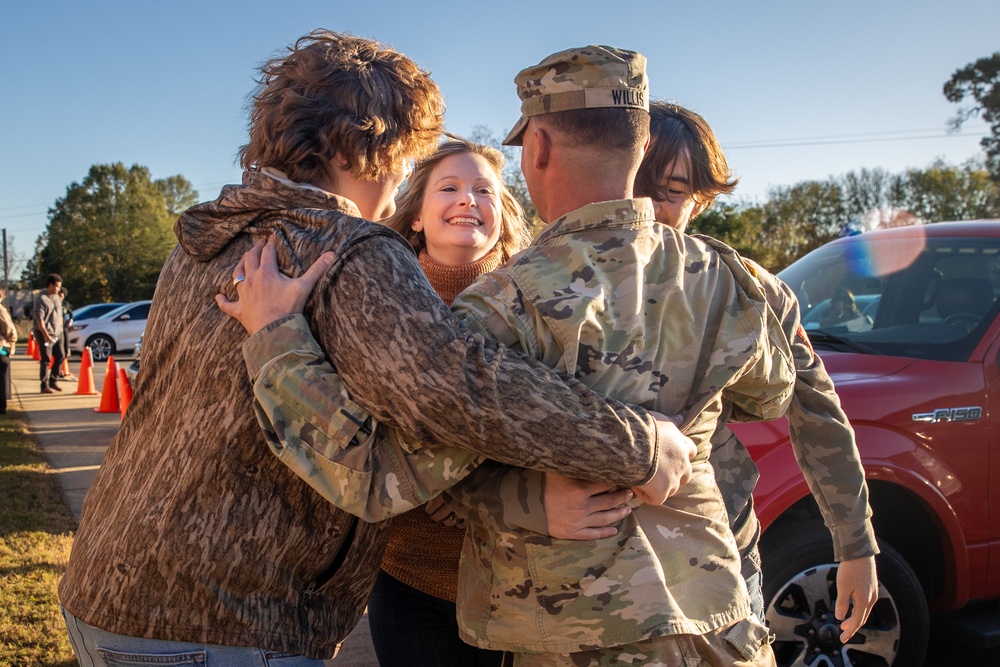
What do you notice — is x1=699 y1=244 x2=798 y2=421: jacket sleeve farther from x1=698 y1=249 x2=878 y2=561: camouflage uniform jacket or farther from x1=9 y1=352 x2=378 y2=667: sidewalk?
x1=9 y1=352 x2=378 y2=667: sidewalk

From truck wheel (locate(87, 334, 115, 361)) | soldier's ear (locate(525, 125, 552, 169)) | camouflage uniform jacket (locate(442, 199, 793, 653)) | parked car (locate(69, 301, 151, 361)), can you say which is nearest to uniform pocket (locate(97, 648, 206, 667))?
camouflage uniform jacket (locate(442, 199, 793, 653))

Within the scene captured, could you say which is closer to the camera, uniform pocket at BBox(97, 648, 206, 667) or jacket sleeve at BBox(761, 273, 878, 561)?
uniform pocket at BBox(97, 648, 206, 667)

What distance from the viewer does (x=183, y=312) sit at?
1.77 meters

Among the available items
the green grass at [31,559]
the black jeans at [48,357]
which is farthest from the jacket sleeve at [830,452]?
the black jeans at [48,357]

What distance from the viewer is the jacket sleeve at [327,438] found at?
1.57 meters

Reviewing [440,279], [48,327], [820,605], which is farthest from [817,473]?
[48,327]

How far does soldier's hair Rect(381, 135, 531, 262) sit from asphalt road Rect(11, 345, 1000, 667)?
2.45 meters

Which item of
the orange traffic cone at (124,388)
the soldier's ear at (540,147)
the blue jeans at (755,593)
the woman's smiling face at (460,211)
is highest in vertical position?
the soldier's ear at (540,147)

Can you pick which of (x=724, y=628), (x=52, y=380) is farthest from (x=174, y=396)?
(x=52, y=380)

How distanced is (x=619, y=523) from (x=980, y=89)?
48.8 meters

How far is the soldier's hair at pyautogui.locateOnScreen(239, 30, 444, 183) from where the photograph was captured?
1.83 metres

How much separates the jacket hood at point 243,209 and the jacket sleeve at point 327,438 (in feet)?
0.92

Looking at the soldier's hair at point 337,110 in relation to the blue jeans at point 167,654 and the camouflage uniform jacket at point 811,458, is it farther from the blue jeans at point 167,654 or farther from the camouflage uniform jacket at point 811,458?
the blue jeans at point 167,654

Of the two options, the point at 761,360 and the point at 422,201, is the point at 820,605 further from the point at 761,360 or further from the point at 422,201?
the point at 422,201
